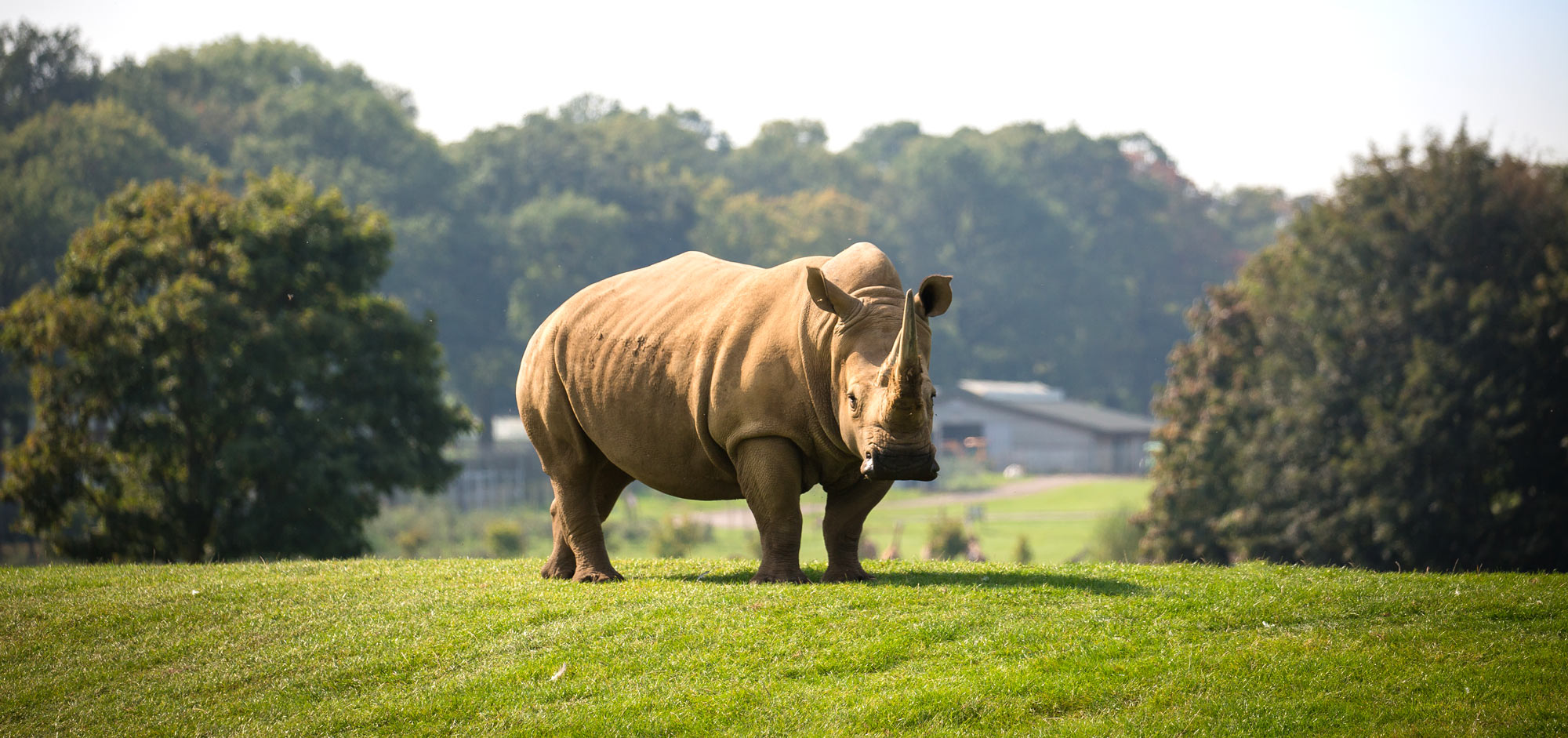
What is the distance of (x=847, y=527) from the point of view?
41.7 ft

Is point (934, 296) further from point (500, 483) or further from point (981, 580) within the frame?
point (500, 483)

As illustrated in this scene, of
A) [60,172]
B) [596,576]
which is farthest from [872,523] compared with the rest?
[596,576]

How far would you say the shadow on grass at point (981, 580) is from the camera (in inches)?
483

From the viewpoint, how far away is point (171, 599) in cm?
1330

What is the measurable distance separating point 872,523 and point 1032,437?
29533 millimetres

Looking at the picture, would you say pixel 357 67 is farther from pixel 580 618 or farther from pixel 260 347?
pixel 580 618

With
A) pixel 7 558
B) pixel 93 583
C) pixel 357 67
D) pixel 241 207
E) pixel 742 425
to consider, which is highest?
pixel 357 67

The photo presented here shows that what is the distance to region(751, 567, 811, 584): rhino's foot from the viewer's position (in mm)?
12453

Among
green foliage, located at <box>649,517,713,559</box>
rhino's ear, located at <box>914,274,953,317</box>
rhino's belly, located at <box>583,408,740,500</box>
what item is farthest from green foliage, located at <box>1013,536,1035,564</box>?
rhino's ear, located at <box>914,274,953,317</box>

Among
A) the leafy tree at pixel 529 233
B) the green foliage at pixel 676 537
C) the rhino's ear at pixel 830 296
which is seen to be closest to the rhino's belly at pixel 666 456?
the rhino's ear at pixel 830 296

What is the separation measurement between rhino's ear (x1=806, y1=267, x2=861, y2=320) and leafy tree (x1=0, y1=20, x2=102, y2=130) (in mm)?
75226

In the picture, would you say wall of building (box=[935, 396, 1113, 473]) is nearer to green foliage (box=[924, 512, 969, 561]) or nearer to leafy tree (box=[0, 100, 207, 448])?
green foliage (box=[924, 512, 969, 561])

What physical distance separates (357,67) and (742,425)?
104085 millimetres

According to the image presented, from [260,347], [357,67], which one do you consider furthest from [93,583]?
[357,67]
